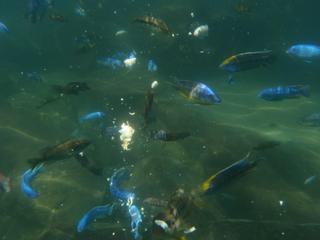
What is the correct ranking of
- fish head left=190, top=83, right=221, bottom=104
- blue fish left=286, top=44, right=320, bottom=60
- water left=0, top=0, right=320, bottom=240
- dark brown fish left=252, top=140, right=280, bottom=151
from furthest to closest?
blue fish left=286, top=44, right=320, bottom=60 < dark brown fish left=252, top=140, right=280, bottom=151 < water left=0, top=0, right=320, bottom=240 < fish head left=190, top=83, right=221, bottom=104

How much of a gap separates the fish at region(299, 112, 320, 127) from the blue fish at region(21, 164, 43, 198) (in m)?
7.04

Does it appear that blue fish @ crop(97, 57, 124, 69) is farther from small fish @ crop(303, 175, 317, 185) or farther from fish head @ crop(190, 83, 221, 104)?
small fish @ crop(303, 175, 317, 185)

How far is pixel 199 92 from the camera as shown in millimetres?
6445

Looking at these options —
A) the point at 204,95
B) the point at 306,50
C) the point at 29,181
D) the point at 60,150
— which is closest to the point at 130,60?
the point at 306,50

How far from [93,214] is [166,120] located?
3.50 metres

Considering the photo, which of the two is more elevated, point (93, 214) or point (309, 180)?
point (93, 214)

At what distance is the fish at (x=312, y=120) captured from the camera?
10219 millimetres

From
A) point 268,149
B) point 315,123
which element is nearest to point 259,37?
point 315,123

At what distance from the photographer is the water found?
6633mm

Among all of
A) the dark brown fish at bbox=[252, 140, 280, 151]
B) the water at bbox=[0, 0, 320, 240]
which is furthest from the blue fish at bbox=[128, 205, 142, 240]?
the dark brown fish at bbox=[252, 140, 280, 151]

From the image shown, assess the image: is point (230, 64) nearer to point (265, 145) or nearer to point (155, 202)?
point (265, 145)

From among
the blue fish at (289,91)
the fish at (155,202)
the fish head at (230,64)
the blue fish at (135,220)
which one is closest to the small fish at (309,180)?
the blue fish at (289,91)

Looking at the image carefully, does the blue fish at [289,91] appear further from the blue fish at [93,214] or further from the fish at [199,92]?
the blue fish at [93,214]

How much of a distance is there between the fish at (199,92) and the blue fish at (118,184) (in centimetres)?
216
